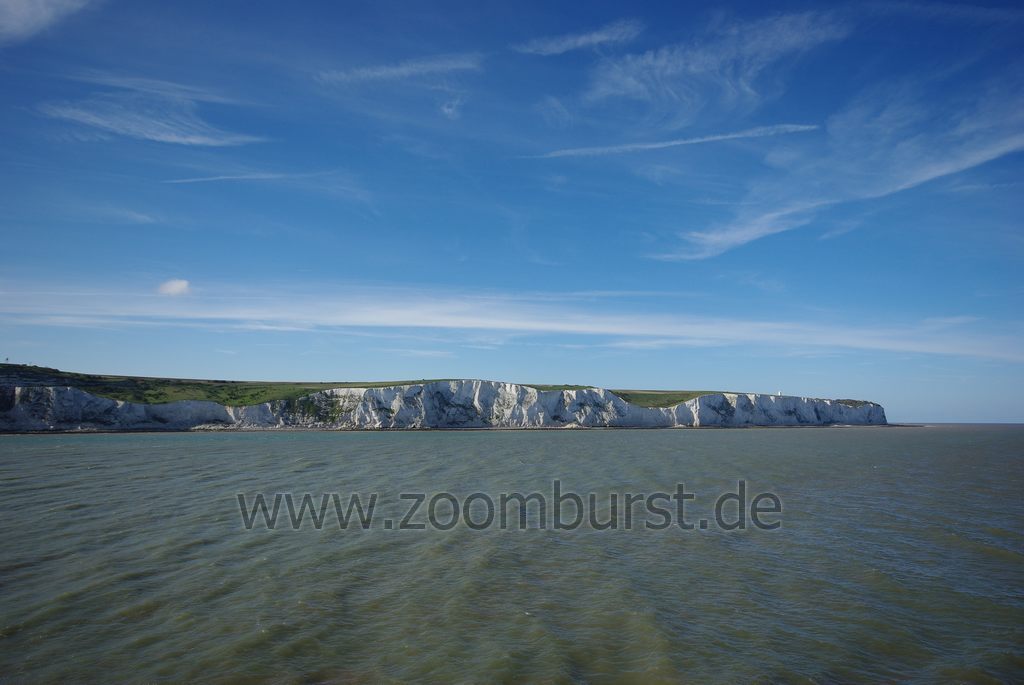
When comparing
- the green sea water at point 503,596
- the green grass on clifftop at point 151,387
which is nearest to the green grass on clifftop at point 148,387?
the green grass on clifftop at point 151,387

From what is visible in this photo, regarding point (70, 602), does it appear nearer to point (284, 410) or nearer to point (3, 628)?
point (3, 628)

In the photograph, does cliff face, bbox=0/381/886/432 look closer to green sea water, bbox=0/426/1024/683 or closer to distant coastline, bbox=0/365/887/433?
distant coastline, bbox=0/365/887/433

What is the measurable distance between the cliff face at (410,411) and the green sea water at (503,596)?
3112 inches

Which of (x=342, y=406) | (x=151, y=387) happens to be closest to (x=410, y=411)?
(x=342, y=406)

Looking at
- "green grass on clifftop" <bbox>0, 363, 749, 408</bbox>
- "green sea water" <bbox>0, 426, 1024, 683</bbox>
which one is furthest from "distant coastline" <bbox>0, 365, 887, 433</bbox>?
"green sea water" <bbox>0, 426, 1024, 683</bbox>

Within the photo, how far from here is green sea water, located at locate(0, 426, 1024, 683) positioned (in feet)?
36.3

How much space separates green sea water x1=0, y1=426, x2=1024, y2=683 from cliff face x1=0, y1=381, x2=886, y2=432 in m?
79.0

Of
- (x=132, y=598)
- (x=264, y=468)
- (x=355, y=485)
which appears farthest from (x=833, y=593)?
(x=264, y=468)

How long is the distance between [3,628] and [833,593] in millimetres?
21538

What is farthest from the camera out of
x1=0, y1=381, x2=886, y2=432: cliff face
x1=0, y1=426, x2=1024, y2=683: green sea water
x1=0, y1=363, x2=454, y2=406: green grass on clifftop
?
x1=0, y1=363, x2=454, y2=406: green grass on clifftop

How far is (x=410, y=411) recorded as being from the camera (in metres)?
113

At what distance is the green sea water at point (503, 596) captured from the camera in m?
11.1

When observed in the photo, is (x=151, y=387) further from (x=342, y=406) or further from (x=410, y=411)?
(x=410, y=411)

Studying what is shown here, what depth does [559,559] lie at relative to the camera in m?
18.5
